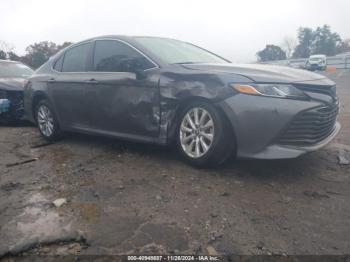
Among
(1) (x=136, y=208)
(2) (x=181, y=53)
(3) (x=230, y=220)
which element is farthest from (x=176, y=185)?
(2) (x=181, y=53)

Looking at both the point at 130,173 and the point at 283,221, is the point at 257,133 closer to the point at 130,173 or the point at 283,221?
the point at 283,221

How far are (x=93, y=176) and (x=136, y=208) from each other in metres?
1.10

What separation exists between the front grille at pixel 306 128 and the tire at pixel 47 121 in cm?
369

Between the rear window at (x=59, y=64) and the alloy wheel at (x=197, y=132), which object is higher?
the rear window at (x=59, y=64)

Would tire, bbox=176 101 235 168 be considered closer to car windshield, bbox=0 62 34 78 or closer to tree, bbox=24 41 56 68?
car windshield, bbox=0 62 34 78

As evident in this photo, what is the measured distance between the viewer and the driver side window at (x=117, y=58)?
472cm

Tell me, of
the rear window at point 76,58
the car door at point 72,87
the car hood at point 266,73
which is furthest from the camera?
the rear window at point 76,58

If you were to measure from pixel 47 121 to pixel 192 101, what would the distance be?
9.82 ft

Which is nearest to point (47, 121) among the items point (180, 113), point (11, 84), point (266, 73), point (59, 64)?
point (59, 64)

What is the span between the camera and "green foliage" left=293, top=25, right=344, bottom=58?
46.0 m

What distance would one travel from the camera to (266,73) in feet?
13.3

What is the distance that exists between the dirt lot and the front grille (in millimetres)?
421

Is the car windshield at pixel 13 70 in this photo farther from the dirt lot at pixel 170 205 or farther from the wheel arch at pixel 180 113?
the wheel arch at pixel 180 113

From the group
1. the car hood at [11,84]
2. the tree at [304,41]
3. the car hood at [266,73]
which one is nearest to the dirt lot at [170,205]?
the car hood at [266,73]
